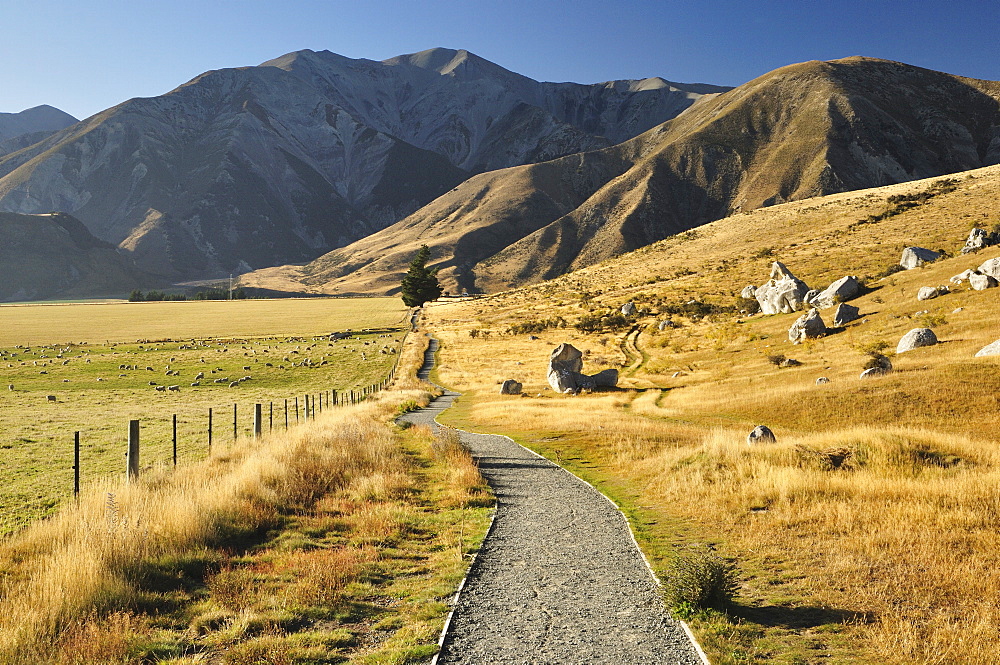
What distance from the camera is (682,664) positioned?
6859mm

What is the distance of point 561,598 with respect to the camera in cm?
901

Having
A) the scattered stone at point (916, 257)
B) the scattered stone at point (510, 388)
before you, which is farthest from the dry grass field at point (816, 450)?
the scattered stone at point (916, 257)

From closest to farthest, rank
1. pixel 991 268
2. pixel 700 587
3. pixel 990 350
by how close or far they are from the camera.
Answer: pixel 700 587, pixel 990 350, pixel 991 268

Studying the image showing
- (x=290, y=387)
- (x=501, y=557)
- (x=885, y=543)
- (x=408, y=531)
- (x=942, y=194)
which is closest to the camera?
(x=885, y=543)

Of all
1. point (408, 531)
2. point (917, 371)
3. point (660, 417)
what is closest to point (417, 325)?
point (660, 417)

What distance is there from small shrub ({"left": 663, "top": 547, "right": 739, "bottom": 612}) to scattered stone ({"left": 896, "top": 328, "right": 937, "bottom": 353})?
34.3 meters

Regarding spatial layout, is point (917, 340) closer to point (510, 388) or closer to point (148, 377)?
point (510, 388)

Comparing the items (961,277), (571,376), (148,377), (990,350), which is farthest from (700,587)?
(148,377)

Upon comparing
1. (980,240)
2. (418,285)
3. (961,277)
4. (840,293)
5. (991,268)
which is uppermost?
(418,285)

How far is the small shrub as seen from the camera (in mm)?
8344

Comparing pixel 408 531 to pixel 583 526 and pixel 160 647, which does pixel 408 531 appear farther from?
pixel 160 647

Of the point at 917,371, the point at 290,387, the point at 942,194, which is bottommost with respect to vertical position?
the point at 290,387

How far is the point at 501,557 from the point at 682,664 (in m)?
4.72

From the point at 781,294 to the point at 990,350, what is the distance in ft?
115
